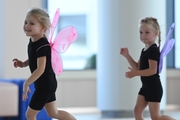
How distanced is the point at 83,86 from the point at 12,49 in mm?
1362

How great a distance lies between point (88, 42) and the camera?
6855mm

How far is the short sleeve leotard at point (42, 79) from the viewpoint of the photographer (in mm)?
3480

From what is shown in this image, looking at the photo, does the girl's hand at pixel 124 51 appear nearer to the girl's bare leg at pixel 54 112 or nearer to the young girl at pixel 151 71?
the young girl at pixel 151 71

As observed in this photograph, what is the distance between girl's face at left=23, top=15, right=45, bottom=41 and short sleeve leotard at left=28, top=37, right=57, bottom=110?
0.17 feet

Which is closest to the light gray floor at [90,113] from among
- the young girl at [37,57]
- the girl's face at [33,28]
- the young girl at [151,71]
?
the young girl at [151,71]

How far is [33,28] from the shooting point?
138 inches

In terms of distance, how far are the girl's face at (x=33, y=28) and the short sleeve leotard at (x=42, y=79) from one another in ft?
0.17

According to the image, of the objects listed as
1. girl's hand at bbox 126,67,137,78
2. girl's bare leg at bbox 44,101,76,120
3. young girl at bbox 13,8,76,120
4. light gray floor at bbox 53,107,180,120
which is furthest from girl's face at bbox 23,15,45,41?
light gray floor at bbox 53,107,180,120

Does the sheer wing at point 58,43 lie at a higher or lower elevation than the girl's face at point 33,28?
lower

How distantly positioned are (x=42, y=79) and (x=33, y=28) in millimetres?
380

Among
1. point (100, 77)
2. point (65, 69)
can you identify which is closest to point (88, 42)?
point (65, 69)

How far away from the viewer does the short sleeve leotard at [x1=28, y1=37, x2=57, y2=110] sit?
3.48 metres

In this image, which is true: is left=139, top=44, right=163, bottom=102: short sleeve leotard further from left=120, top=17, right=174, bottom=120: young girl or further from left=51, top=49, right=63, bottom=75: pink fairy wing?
left=51, top=49, right=63, bottom=75: pink fairy wing

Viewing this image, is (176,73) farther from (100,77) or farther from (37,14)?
(37,14)
